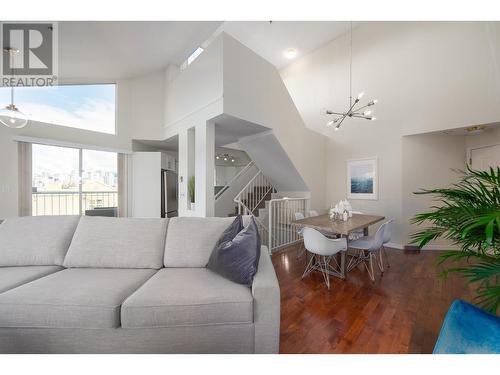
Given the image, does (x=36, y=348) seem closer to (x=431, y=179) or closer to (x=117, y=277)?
(x=117, y=277)

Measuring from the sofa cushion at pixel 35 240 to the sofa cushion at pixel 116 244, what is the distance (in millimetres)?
109

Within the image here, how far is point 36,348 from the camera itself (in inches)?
47.2

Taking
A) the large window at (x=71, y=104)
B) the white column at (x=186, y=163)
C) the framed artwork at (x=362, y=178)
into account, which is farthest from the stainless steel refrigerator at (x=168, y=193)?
the framed artwork at (x=362, y=178)

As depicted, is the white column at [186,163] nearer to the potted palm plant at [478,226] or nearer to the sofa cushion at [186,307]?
the sofa cushion at [186,307]

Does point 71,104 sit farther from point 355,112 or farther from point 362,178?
point 362,178

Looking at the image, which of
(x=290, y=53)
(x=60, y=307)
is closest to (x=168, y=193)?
(x=60, y=307)

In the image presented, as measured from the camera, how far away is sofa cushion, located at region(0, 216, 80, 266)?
1.68 m

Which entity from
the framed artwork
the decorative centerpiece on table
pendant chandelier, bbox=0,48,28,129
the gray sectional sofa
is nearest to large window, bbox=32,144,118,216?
pendant chandelier, bbox=0,48,28,129

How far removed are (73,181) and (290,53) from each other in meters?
6.28

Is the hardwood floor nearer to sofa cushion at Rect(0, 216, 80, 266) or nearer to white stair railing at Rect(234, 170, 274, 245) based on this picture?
white stair railing at Rect(234, 170, 274, 245)

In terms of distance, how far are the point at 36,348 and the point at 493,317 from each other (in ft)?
7.96

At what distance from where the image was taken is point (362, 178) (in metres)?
4.48

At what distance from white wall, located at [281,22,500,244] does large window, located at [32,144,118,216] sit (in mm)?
5272
